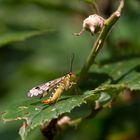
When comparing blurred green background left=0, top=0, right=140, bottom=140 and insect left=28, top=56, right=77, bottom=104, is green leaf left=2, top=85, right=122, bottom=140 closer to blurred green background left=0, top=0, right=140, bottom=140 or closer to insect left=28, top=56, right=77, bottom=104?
insect left=28, top=56, right=77, bottom=104

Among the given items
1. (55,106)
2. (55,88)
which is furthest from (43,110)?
(55,88)

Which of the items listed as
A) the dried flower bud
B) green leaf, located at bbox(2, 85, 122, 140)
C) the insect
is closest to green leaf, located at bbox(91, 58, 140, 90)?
green leaf, located at bbox(2, 85, 122, 140)

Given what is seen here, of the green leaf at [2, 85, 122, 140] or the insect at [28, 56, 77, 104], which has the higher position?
the insect at [28, 56, 77, 104]

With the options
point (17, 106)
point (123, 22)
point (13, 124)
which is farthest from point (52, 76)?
point (17, 106)

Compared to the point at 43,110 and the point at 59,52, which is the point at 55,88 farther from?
the point at 59,52

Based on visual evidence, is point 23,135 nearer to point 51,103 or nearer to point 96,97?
point 51,103
